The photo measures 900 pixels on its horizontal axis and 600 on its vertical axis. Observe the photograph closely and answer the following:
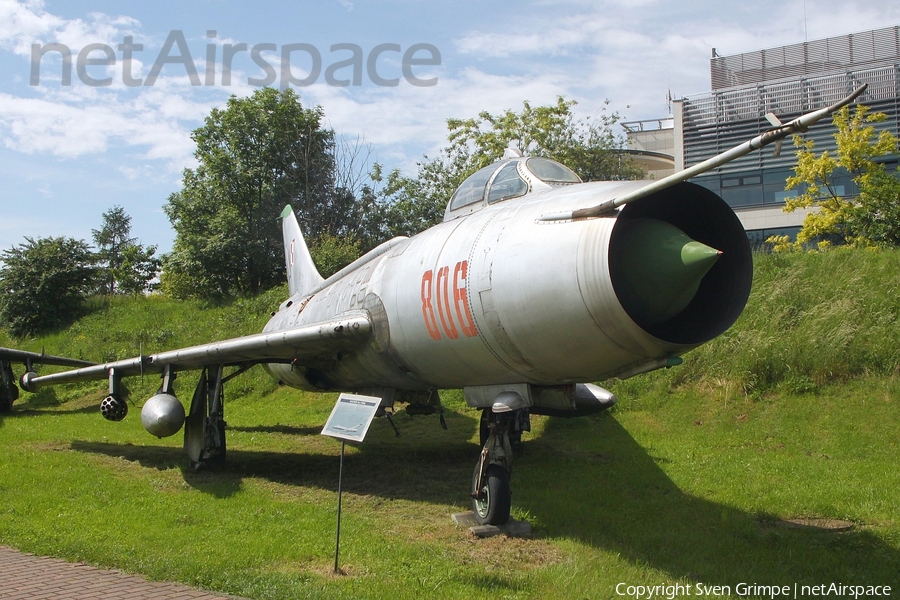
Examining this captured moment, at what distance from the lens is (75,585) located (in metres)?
5.34

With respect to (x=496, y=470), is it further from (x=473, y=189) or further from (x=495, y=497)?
(x=473, y=189)

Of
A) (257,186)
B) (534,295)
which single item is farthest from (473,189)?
(257,186)

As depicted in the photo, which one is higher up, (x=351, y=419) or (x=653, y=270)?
(x=653, y=270)

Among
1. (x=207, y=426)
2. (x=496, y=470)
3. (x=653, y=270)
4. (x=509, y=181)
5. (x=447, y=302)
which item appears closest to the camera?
(x=653, y=270)

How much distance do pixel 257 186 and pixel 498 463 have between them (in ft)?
94.7

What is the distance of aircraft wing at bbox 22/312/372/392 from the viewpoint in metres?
8.28

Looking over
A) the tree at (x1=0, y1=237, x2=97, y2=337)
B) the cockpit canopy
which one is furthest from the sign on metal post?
the tree at (x1=0, y1=237, x2=97, y2=337)

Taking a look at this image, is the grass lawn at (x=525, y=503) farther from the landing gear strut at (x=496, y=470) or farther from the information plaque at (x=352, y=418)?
the information plaque at (x=352, y=418)

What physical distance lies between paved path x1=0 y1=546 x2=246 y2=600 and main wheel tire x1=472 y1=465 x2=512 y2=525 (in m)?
2.63

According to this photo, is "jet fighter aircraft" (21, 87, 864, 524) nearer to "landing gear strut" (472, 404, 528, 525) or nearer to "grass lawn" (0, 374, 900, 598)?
"landing gear strut" (472, 404, 528, 525)

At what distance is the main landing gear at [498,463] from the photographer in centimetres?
682

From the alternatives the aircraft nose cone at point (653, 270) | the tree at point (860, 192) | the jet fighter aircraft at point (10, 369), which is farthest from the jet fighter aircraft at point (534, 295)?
the tree at point (860, 192)

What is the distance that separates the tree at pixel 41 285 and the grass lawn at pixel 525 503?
17.7 metres

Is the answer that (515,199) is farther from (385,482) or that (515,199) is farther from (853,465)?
(853,465)
